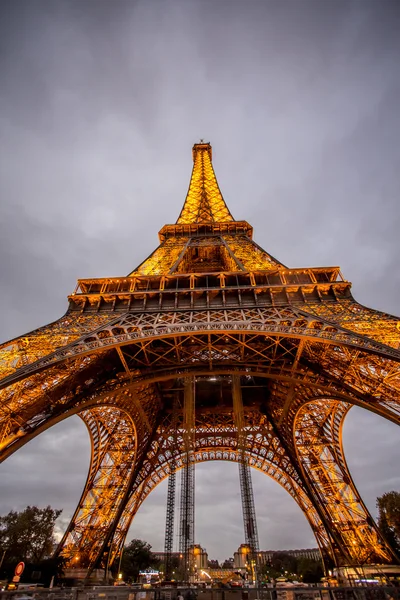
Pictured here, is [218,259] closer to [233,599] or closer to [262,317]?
[262,317]

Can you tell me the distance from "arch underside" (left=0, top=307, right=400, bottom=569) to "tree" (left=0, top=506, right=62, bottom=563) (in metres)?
11.5

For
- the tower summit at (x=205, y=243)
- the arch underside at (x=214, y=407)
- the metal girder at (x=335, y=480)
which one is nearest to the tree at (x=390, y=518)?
the arch underside at (x=214, y=407)

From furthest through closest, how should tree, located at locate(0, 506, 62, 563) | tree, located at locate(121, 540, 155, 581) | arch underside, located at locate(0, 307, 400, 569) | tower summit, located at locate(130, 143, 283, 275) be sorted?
tree, located at locate(121, 540, 155, 581) → tree, located at locate(0, 506, 62, 563) → tower summit, located at locate(130, 143, 283, 275) → arch underside, located at locate(0, 307, 400, 569)

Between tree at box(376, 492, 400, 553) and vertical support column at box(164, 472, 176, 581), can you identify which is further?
tree at box(376, 492, 400, 553)

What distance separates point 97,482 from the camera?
2098cm

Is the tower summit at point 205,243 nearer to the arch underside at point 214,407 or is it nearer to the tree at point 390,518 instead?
the arch underside at point 214,407

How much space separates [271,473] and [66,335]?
22.1 metres

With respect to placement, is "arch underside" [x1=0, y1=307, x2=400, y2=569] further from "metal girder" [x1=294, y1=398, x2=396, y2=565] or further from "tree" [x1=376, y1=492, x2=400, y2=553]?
"tree" [x1=376, y1=492, x2=400, y2=553]

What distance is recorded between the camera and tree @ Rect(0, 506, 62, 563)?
90.3ft

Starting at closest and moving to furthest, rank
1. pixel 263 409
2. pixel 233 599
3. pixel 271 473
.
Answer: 1. pixel 233 599
2. pixel 263 409
3. pixel 271 473

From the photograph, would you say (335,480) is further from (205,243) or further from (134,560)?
(134,560)

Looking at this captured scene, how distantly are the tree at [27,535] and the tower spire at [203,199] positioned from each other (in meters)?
29.1

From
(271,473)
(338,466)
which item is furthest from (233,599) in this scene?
(271,473)

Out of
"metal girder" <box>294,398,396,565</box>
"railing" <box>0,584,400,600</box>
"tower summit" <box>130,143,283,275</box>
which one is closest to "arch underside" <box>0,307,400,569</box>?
"metal girder" <box>294,398,396,565</box>
